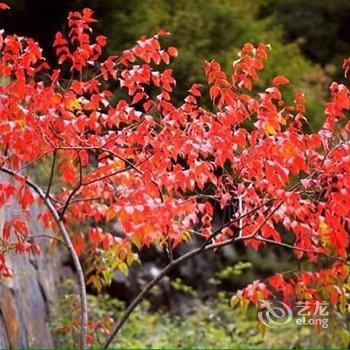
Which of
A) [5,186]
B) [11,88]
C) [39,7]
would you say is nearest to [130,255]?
[5,186]

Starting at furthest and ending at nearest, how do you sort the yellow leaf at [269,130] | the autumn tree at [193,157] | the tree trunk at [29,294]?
1. the tree trunk at [29,294]
2. the yellow leaf at [269,130]
3. the autumn tree at [193,157]

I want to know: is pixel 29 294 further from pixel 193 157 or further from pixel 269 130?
pixel 269 130

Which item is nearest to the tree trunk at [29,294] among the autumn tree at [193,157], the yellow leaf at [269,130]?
the autumn tree at [193,157]

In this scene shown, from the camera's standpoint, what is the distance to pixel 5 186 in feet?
17.0

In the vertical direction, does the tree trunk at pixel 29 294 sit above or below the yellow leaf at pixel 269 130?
below

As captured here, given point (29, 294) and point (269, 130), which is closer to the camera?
point (269, 130)

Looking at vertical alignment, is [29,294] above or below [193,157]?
below

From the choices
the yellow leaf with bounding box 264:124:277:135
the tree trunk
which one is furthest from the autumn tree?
the tree trunk

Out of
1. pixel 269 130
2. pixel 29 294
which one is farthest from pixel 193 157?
pixel 29 294

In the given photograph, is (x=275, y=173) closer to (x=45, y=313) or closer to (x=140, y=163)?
(x=140, y=163)

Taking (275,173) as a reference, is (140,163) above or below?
above

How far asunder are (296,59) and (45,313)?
555cm

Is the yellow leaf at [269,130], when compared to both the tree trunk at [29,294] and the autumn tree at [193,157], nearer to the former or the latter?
the autumn tree at [193,157]

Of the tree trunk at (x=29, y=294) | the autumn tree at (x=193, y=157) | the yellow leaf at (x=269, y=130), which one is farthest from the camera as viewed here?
the tree trunk at (x=29, y=294)
